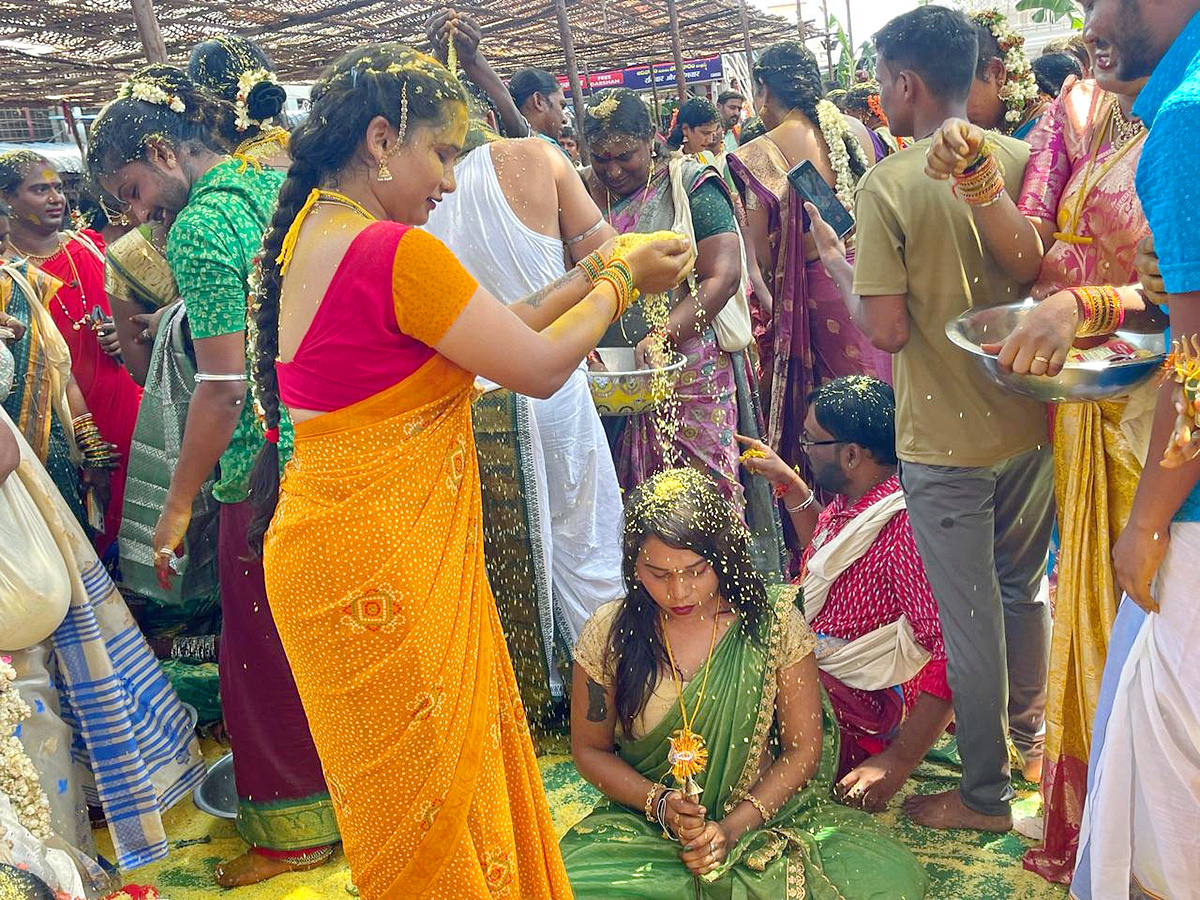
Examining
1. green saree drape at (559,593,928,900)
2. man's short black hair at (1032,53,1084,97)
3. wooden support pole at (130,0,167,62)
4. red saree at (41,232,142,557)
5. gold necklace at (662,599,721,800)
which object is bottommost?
green saree drape at (559,593,928,900)

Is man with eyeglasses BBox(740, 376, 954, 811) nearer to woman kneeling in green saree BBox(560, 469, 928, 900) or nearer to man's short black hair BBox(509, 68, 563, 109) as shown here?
woman kneeling in green saree BBox(560, 469, 928, 900)

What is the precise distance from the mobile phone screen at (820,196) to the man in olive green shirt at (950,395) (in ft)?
4.46

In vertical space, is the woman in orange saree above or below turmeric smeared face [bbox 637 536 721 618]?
above

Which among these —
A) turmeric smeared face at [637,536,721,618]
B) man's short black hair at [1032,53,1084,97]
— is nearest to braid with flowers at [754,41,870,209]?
man's short black hair at [1032,53,1084,97]

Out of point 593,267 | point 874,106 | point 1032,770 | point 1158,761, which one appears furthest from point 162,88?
point 874,106

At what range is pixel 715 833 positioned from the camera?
2.60m

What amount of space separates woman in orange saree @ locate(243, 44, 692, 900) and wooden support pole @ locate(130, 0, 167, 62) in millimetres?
3102

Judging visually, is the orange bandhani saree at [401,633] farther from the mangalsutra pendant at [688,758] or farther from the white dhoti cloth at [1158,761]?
the white dhoti cloth at [1158,761]

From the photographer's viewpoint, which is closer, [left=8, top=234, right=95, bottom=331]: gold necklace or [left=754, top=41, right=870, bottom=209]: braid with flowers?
[left=8, top=234, right=95, bottom=331]: gold necklace

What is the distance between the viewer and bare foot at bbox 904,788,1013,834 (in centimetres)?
292

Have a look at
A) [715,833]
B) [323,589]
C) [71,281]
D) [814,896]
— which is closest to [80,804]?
[323,589]

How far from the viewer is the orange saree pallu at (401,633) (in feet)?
6.87

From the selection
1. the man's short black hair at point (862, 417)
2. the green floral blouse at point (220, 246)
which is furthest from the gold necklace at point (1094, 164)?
the green floral blouse at point (220, 246)

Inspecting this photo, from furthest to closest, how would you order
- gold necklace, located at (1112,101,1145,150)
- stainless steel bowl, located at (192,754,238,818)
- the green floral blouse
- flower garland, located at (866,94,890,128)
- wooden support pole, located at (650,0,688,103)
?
wooden support pole, located at (650,0,688,103) → flower garland, located at (866,94,890,128) → stainless steel bowl, located at (192,754,238,818) → the green floral blouse → gold necklace, located at (1112,101,1145,150)
